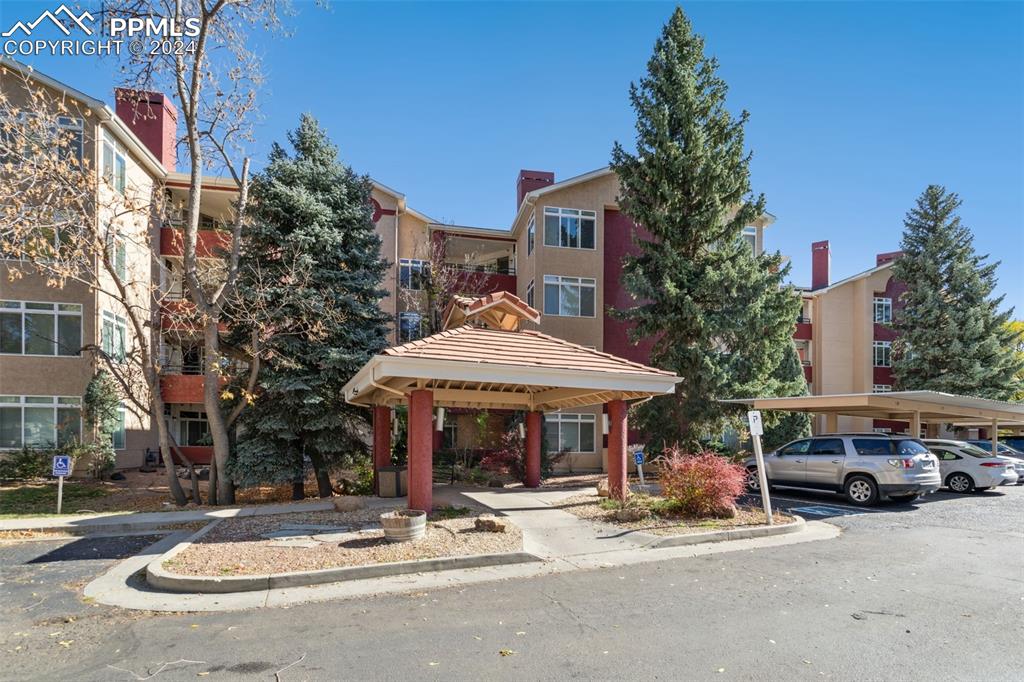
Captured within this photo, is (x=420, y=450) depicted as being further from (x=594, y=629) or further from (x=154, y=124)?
(x=154, y=124)

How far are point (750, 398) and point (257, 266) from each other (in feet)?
50.1

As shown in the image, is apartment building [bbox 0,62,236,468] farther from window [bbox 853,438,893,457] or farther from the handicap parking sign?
window [bbox 853,438,893,457]

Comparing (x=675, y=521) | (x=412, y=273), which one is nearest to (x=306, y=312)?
(x=412, y=273)

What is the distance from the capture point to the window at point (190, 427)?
25.8 meters

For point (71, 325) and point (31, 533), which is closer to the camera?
point (31, 533)

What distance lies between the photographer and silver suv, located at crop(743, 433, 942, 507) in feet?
44.1

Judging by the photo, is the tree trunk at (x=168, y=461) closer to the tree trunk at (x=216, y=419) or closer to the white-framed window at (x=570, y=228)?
the tree trunk at (x=216, y=419)

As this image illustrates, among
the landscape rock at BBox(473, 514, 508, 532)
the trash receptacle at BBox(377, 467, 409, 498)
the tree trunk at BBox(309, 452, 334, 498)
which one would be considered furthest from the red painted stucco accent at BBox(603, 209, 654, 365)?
the landscape rock at BBox(473, 514, 508, 532)

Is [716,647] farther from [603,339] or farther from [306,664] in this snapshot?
[603,339]

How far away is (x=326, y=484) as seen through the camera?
53.2ft

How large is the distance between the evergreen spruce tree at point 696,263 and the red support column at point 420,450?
33.4ft

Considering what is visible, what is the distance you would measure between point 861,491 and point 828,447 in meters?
1.31

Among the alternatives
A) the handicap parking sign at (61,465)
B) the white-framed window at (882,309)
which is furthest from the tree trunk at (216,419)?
the white-framed window at (882,309)

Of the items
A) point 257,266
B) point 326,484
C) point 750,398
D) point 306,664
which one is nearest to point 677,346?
point 750,398
